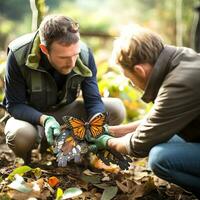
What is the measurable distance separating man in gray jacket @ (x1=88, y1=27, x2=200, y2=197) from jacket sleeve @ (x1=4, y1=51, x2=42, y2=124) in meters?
0.78

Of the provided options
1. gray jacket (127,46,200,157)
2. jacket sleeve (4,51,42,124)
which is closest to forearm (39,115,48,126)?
jacket sleeve (4,51,42,124)

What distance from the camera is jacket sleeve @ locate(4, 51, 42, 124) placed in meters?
3.36

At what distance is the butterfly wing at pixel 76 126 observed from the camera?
3096 mm

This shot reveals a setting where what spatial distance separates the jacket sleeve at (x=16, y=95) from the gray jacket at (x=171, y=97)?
2.96 ft

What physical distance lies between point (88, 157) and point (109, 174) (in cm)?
22

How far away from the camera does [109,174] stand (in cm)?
349

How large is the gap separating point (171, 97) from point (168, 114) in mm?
94

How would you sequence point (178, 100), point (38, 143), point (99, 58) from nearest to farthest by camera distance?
point (178, 100) < point (38, 143) < point (99, 58)

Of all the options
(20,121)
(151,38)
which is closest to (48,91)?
(20,121)

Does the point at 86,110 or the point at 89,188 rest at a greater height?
the point at 86,110

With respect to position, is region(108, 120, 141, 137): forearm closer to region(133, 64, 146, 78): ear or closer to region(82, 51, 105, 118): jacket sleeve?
region(82, 51, 105, 118): jacket sleeve

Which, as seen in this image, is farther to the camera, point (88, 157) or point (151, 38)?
point (88, 157)

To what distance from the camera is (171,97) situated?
8.50 feet

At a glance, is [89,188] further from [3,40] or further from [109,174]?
[3,40]
